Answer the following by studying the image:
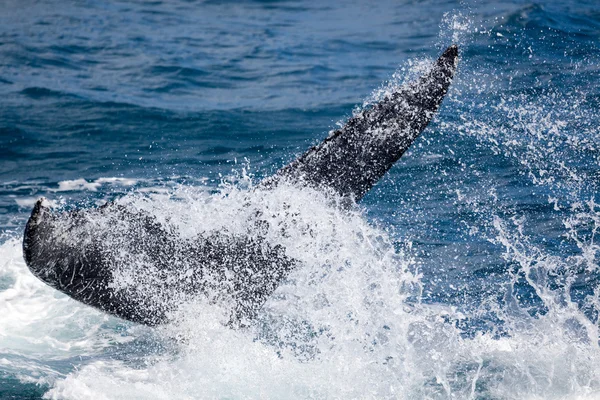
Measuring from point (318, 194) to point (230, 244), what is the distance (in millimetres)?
854

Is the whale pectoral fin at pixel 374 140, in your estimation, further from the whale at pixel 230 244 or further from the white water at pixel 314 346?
the white water at pixel 314 346

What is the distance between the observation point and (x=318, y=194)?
7098 mm

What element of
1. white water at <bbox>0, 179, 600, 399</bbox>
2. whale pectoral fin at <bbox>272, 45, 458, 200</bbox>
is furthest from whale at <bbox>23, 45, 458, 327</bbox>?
white water at <bbox>0, 179, 600, 399</bbox>

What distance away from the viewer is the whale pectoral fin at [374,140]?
703cm

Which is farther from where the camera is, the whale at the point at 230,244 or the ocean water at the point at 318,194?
the ocean water at the point at 318,194

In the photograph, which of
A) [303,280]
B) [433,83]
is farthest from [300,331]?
[433,83]

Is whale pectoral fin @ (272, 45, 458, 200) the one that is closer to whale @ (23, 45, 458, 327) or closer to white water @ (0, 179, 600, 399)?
whale @ (23, 45, 458, 327)

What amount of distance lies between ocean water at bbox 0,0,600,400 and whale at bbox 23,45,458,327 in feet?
0.49

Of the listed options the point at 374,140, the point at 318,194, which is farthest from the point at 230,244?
the point at 374,140

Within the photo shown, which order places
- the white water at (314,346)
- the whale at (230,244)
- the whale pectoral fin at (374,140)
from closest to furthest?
the whale at (230,244) < the white water at (314,346) < the whale pectoral fin at (374,140)

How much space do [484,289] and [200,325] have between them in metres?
3.37

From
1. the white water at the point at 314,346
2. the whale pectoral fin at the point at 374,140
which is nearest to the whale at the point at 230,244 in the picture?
the whale pectoral fin at the point at 374,140

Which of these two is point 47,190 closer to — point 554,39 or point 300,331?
point 300,331

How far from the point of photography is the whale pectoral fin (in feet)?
23.1
